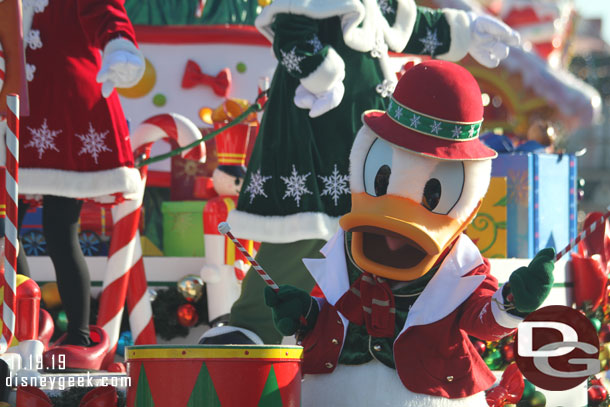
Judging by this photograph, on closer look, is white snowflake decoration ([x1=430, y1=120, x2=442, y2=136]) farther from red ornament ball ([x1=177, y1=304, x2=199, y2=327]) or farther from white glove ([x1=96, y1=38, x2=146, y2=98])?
red ornament ball ([x1=177, y1=304, x2=199, y2=327])

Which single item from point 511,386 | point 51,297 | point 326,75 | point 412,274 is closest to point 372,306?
point 412,274

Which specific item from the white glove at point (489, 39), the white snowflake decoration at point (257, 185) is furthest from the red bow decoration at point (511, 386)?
the white glove at point (489, 39)

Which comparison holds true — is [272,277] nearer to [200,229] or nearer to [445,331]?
[445,331]

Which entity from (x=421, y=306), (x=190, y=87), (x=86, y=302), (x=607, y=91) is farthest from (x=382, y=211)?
(x=607, y=91)

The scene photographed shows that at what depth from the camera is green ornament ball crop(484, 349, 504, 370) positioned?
4.28 metres

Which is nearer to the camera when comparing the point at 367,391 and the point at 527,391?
the point at 367,391

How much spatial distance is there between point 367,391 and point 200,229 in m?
2.26

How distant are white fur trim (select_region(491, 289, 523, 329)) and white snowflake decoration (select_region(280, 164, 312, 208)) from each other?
3.86ft

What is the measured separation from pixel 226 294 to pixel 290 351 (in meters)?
1.83

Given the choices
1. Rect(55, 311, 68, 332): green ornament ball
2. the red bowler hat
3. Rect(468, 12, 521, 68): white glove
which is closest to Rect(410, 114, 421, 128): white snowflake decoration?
the red bowler hat

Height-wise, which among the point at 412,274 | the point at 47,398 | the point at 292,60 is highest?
the point at 292,60

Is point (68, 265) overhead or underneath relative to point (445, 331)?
underneath

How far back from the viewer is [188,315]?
4.73 m

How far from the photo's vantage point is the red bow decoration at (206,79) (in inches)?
243
